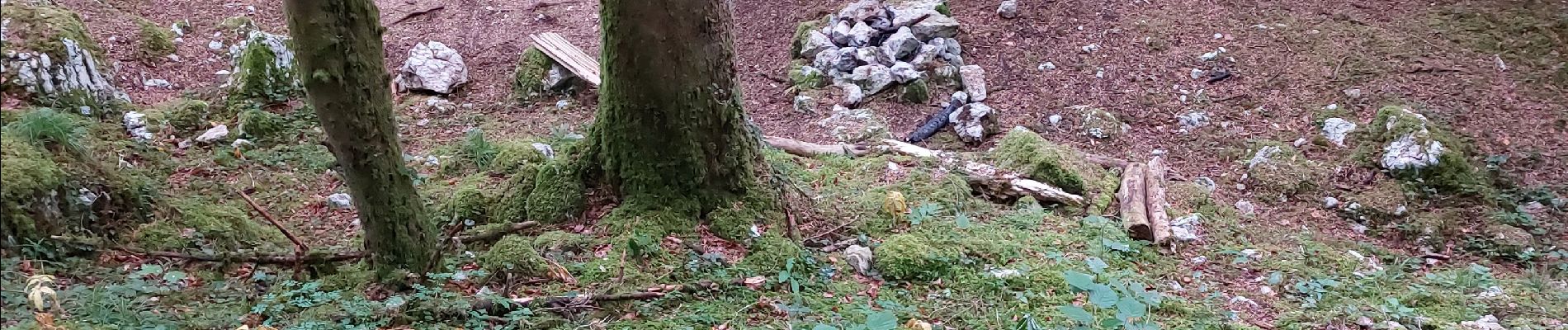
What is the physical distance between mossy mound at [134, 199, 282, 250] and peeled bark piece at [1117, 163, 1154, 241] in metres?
3.80

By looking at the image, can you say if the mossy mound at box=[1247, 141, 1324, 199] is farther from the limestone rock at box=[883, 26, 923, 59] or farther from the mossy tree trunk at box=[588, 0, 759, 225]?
the mossy tree trunk at box=[588, 0, 759, 225]

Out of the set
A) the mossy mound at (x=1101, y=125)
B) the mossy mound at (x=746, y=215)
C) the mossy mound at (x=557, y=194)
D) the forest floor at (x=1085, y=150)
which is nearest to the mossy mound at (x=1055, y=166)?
the forest floor at (x=1085, y=150)

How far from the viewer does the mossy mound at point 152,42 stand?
18.8 feet

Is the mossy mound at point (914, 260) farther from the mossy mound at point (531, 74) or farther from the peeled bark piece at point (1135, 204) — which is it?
the mossy mound at point (531, 74)

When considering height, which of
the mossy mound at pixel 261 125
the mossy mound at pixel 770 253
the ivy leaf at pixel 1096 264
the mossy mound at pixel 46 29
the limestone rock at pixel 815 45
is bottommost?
the limestone rock at pixel 815 45

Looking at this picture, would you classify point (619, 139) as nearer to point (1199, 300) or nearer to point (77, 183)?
point (77, 183)

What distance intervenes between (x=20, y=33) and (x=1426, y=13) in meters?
9.52

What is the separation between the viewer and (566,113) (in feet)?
20.2

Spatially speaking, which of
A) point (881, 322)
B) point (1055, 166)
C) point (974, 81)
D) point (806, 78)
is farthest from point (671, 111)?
point (974, 81)

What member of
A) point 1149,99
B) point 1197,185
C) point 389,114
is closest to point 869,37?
point 1149,99

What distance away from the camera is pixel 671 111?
3.36 meters

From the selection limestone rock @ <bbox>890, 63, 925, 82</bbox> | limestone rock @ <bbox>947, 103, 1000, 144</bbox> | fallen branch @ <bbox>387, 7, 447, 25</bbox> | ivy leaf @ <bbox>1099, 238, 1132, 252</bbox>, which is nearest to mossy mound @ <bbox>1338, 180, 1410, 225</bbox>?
ivy leaf @ <bbox>1099, 238, 1132, 252</bbox>

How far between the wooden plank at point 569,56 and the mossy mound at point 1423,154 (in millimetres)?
5334

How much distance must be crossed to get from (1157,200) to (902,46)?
2.85m
